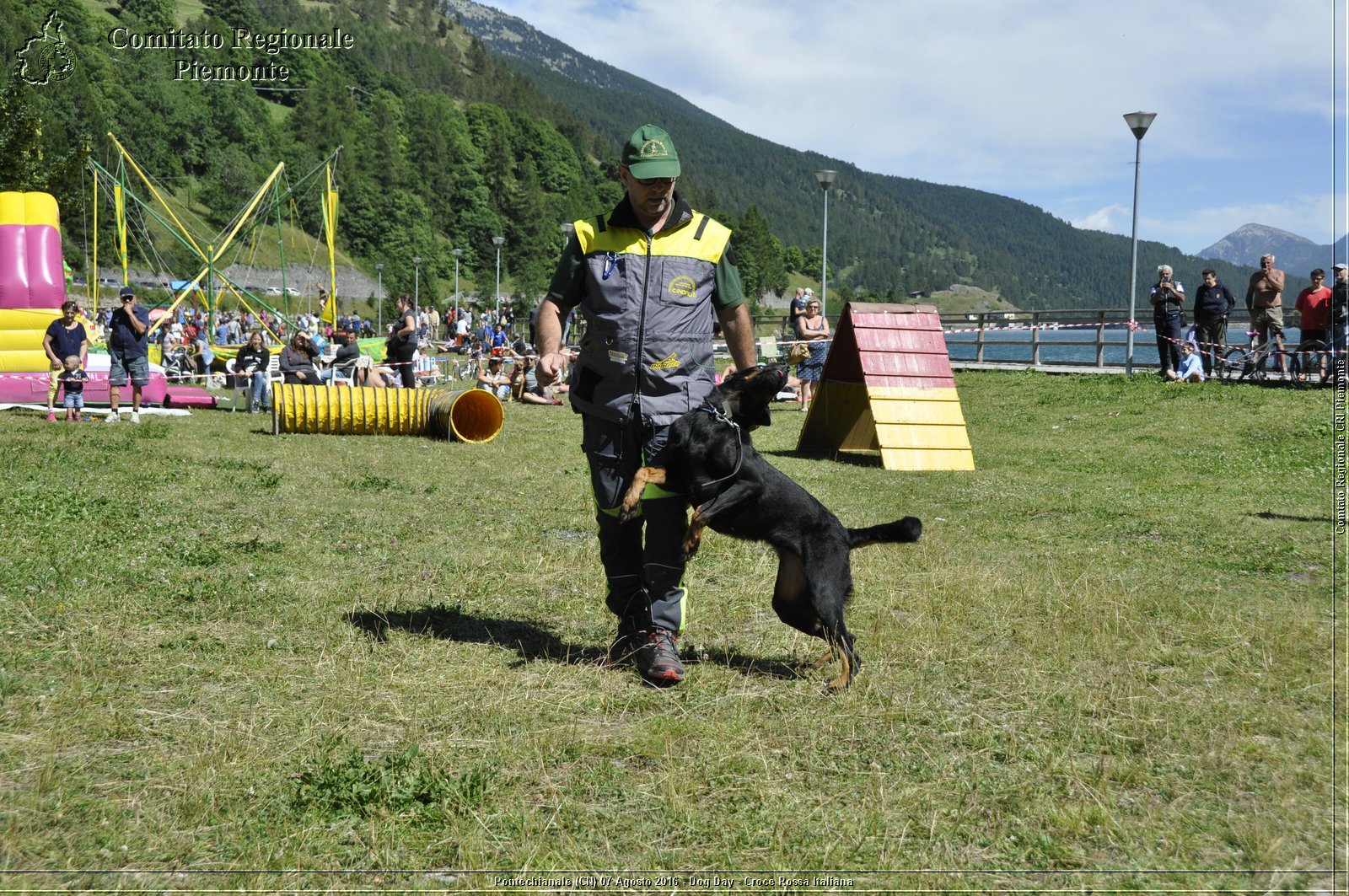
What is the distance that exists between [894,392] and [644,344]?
333 inches

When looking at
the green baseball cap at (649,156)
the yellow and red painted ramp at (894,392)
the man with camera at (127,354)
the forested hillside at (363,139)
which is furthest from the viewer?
the forested hillside at (363,139)

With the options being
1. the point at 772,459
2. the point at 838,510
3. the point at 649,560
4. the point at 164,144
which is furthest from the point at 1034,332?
the point at 164,144

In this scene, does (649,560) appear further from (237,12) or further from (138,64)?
(237,12)

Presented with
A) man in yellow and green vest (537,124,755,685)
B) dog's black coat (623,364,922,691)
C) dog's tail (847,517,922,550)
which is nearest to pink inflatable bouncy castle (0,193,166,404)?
man in yellow and green vest (537,124,755,685)

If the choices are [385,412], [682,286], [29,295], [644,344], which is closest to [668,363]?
[644,344]

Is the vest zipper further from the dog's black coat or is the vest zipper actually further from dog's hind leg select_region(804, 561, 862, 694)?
dog's hind leg select_region(804, 561, 862, 694)

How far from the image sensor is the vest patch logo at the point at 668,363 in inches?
174

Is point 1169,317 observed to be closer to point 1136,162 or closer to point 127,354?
point 1136,162

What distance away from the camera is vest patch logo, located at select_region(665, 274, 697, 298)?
14.5 ft

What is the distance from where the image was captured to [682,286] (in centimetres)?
444

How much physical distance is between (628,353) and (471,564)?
106 inches

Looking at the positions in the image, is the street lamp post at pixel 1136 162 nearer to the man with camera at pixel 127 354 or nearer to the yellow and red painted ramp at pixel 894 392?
the yellow and red painted ramp at pixel 894 392

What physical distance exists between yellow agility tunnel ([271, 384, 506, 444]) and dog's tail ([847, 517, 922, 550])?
1032cm

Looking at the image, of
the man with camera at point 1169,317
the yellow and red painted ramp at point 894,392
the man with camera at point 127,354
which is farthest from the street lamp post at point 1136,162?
the man with camera at point 127,354
